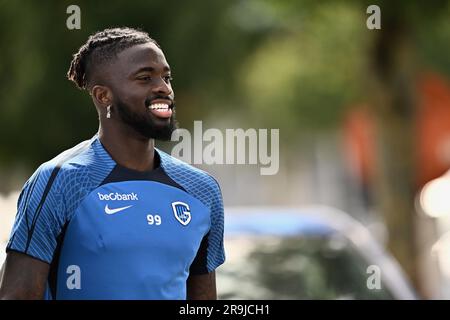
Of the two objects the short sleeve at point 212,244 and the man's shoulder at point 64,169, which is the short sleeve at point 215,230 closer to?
the short sleeve at point 212,244

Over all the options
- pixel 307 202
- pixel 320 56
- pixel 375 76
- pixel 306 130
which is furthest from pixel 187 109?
pixel 307 202

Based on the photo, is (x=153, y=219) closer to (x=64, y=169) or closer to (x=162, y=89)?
(x=64, y=169)

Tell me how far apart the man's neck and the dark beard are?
0.12 feet

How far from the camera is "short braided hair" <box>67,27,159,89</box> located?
3.84 m

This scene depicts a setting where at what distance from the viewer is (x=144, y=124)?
3.78 m

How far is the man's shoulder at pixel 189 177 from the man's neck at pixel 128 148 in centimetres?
10

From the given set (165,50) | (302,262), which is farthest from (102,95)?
(165,50)

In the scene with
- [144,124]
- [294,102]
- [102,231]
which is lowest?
[102,231]

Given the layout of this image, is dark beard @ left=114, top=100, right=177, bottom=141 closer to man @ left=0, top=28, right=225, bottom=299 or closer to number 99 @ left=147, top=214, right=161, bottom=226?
man @ left=0, top=28, right=225, bottom=299


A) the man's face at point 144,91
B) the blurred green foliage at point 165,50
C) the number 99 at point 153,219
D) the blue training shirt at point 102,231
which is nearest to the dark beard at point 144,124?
the man's face at point 144,91

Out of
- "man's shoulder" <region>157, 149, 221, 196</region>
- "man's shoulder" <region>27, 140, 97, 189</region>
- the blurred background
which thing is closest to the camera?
"man's shoulder" <region>27, 140, 97, 189</region>

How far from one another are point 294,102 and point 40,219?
19540mm

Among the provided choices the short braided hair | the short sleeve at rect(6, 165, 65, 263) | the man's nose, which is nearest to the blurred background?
the short braided hair
